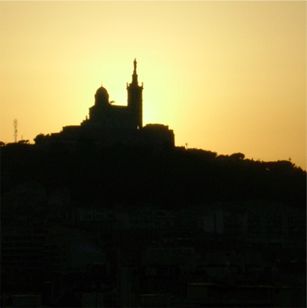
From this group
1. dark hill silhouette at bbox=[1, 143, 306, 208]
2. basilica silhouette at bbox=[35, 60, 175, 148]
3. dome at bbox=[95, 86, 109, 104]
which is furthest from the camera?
dome at bbox=[95, 86, 109, 104]

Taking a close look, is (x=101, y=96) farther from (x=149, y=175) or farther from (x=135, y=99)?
Result: (x=149, y=175)

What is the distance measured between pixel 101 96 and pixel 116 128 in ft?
5.56

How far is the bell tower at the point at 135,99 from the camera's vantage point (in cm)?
9256

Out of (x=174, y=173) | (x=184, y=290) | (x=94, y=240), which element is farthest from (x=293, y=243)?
(x=184, y=290)

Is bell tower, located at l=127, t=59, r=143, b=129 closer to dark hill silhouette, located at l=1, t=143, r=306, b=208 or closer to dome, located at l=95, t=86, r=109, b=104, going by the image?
dome, located at l=95, t=86, r=109, b=104

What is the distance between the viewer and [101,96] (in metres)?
92.1

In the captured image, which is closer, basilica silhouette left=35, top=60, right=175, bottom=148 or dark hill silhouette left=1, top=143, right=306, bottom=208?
dark hill silhouette left=1, top=143, right=306, bottom=208

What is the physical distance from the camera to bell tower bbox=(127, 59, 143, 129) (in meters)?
92.6

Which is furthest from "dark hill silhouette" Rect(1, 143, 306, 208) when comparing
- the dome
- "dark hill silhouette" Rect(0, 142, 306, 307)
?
the dome

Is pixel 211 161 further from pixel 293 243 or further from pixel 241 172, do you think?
pixel 293 243

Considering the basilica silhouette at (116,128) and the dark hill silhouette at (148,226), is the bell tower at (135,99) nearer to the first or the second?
the basilica silhouette at (116,128)

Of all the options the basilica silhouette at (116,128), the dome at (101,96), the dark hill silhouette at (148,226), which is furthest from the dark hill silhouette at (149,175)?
the dome at (101,96)

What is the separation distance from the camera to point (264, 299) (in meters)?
47.1

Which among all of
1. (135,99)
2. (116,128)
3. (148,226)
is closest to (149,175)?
(148,226)
